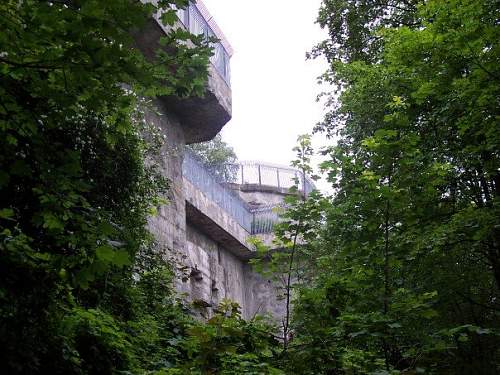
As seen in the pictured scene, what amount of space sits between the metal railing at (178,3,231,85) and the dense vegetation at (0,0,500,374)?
2814mm

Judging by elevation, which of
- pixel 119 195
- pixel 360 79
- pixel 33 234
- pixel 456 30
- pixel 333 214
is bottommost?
pixel 33 234

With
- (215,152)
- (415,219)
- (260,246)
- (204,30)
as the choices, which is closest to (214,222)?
(204,30)

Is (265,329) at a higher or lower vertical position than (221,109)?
lower

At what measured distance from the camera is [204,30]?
31.7 feet

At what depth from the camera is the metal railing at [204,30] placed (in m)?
9.02

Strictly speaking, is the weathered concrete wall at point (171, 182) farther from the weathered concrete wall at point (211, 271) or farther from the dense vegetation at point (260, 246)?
the weathered concrete wall at point (211, 271)

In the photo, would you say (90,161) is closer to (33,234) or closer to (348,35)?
(33,234)

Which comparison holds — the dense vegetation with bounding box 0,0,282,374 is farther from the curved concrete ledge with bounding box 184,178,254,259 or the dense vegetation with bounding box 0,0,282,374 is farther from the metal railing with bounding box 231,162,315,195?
the metal railing with bounding box 231,162,315,195

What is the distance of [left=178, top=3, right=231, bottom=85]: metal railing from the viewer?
355 inches

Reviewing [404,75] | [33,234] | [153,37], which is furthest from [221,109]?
[33,234]

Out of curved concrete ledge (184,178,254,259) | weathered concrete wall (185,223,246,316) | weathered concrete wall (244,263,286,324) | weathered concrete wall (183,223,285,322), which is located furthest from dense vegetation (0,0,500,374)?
weathered concrete wall (244,263,286,324)

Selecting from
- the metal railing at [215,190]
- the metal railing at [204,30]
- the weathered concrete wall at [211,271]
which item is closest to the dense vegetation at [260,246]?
the metal railing at [204,30]

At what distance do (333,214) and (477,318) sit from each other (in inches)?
160

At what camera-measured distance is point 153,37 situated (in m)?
7.55
